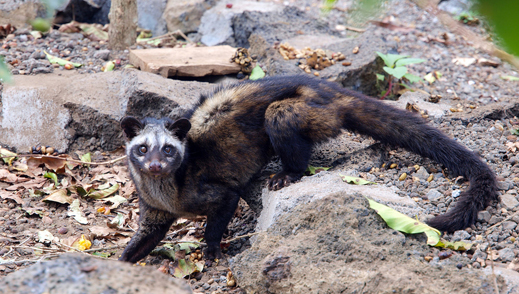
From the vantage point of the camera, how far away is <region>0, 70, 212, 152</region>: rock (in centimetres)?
720

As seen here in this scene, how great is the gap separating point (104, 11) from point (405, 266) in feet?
30.1

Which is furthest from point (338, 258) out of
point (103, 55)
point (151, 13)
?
point (151, 13)

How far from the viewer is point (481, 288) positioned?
3.54 metres

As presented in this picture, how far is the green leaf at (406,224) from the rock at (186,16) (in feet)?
24.1

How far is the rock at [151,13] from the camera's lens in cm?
1072

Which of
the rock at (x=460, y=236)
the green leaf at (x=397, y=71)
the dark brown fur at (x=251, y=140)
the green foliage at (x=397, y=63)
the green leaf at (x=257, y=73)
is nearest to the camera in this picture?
the rock at (x=460, y=236)

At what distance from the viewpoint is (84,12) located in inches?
411

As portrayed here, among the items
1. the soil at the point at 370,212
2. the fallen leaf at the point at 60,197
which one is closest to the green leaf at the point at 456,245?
the soil at the point at 370,212

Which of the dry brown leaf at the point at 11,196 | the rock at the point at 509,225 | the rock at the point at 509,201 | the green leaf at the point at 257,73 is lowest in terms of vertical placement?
the dry brown leaf at the point at 11,196

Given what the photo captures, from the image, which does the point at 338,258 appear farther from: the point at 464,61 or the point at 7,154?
the point at 464,61

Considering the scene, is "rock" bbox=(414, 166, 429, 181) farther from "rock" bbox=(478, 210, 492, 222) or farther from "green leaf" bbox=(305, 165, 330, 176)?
"green leaf" bbox=(305, 165, 330, 176)

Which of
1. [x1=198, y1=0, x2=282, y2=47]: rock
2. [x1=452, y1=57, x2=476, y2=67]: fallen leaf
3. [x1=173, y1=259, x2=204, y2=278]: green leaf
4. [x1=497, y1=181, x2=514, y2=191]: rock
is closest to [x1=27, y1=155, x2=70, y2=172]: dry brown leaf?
[x1=173, y1=259, x2=204, y2=278]: green leaf

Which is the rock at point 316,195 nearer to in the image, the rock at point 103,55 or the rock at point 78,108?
the rock at point 78,108

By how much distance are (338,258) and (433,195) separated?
5.23 ft
